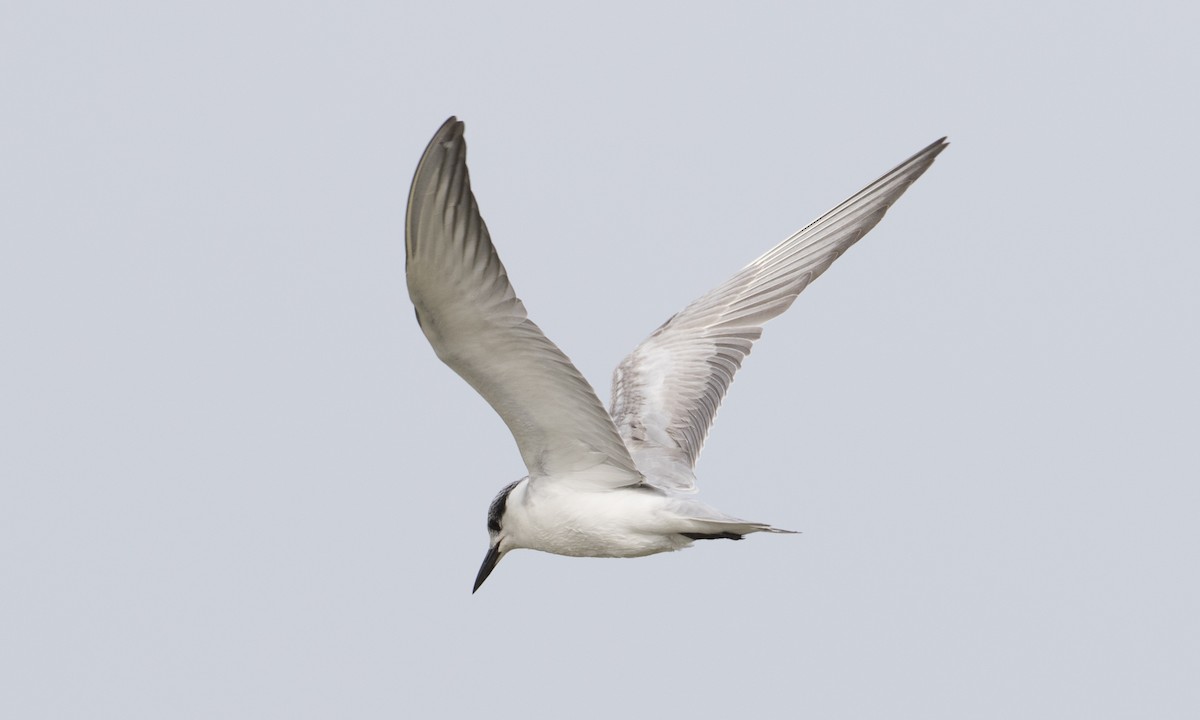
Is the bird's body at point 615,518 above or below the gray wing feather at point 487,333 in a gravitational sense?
below

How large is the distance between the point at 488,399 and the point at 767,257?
379 centimetres

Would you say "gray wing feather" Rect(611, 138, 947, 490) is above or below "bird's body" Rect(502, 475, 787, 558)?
above

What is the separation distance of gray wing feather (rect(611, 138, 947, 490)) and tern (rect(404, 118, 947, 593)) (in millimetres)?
10

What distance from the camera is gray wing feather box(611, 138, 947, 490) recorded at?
9.64 metres

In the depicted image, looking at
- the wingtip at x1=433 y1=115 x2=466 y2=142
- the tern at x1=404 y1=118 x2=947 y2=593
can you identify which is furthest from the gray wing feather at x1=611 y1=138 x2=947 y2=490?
the wingtip at x1=433 y1=115 x2=466 y2=142

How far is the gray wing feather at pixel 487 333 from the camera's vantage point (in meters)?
6.49

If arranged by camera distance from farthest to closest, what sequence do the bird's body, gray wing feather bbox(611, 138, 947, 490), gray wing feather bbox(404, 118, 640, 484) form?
gray wing feather bbox(611, 138, 947, 490) < the bird's body < gray wing feather bbox(404, 118, 640, 484)

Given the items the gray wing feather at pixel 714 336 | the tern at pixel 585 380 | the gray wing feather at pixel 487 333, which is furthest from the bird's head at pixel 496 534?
the gray wing feather at pixel 714 336

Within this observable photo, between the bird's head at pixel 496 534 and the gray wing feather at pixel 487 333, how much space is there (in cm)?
44

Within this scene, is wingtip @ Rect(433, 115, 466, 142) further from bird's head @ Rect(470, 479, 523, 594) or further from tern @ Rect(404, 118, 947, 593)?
bird's head @ Rect(470, 479, 523, 594)

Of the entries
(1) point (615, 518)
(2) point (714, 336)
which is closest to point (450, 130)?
(1) point (615, 518)

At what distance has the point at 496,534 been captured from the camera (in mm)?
8828

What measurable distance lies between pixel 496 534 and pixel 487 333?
6.99 ft

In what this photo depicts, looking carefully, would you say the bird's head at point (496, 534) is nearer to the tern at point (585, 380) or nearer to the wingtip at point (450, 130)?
the tern at point (585, 380)
